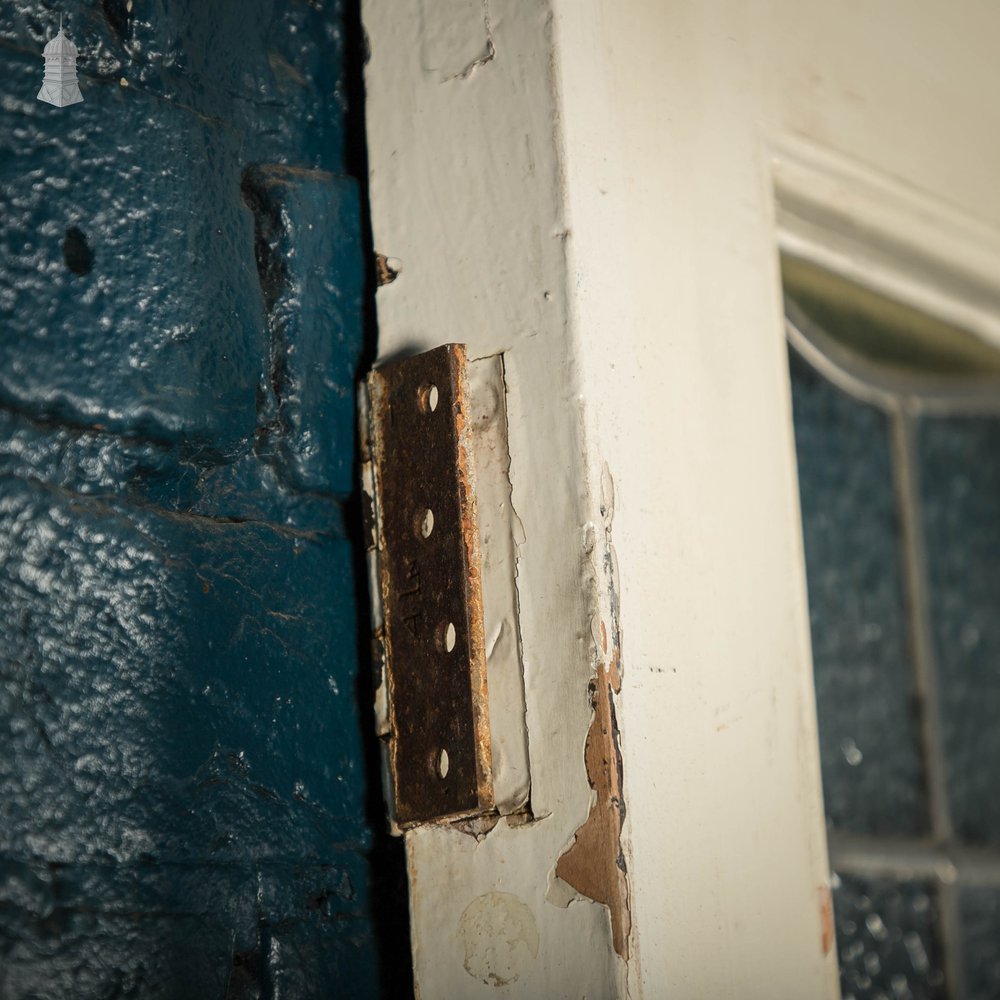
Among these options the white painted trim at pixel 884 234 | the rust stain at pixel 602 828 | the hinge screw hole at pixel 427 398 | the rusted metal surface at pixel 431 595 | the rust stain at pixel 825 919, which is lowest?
the rust stain at pixel 825 919

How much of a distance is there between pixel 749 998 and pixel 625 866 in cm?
14

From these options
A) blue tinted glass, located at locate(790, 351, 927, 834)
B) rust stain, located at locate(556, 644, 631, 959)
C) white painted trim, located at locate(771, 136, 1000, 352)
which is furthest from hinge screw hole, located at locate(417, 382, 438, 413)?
blue tinted glass, located at locate(790, 351, 927, 834)

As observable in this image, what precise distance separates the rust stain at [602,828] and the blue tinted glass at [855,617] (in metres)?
0.59

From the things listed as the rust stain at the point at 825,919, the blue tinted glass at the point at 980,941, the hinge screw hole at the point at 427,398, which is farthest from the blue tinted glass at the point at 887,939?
the hinge screw hole at the point at 427,398

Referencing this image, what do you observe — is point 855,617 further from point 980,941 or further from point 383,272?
point 383,272

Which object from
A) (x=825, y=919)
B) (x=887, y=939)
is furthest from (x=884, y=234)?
(x=887, y=939)

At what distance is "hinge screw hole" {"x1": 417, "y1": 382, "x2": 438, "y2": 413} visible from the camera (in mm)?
597

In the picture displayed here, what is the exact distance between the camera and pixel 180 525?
60 centimetres

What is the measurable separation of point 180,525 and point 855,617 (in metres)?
0.77

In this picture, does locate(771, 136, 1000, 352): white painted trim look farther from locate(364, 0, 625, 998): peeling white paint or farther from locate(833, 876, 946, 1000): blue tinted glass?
locate(833, 876, 946, 1000): blue tinted glass

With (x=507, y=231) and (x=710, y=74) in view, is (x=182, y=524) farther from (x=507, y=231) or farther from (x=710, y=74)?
(x=710, y=74)

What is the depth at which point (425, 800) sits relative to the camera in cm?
58

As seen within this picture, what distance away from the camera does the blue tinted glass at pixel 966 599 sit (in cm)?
121

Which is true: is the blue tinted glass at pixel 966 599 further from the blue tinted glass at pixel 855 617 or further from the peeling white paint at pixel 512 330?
the peeling white paint at pixel 512 330
